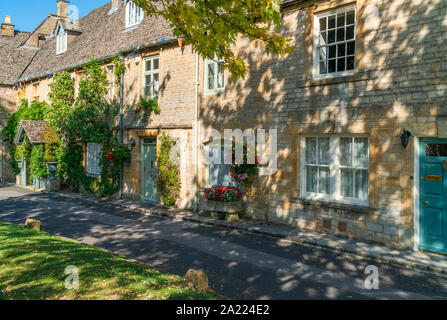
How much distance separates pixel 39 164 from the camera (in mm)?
20922

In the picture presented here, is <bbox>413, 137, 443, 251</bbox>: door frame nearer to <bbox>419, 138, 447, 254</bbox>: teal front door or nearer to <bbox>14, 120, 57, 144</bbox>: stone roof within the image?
<bbox>419, 138, 447, 254</bbox>: teal front door

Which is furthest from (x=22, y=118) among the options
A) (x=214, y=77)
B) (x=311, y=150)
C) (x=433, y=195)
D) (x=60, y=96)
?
(x=433, y=195)

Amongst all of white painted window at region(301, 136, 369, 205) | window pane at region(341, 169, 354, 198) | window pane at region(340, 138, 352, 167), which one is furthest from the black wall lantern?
window pane at region(341, 169, 354, 198)

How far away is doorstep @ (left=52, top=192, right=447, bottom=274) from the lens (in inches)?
297

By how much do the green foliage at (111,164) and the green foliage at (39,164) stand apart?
5253 mm

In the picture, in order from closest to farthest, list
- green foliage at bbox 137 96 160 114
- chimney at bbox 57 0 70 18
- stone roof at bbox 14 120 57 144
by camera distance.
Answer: green foliage at bbox 137 96 160 114
stone roof at bbox 14 120 57 144
chimney at bbox 57 0 70 18

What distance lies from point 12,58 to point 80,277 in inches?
1157

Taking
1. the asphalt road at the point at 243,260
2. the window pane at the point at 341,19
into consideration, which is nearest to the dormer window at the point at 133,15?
the asphalt road at the point at 243,260

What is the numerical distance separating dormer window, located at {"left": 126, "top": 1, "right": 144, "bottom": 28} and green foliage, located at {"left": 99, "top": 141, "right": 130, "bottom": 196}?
603 cm

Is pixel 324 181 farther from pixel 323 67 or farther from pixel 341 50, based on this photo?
pixel 341 50

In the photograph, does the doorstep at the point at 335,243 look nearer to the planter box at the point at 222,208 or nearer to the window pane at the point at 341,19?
the planter box at the point at 222,208

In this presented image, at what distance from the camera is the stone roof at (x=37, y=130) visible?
20344 millimetres

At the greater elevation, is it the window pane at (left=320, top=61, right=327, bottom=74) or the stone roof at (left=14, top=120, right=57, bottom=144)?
the window pane at (left=320, top=61, right=327, bottom=74)

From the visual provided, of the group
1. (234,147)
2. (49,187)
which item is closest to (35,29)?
(49,187)
